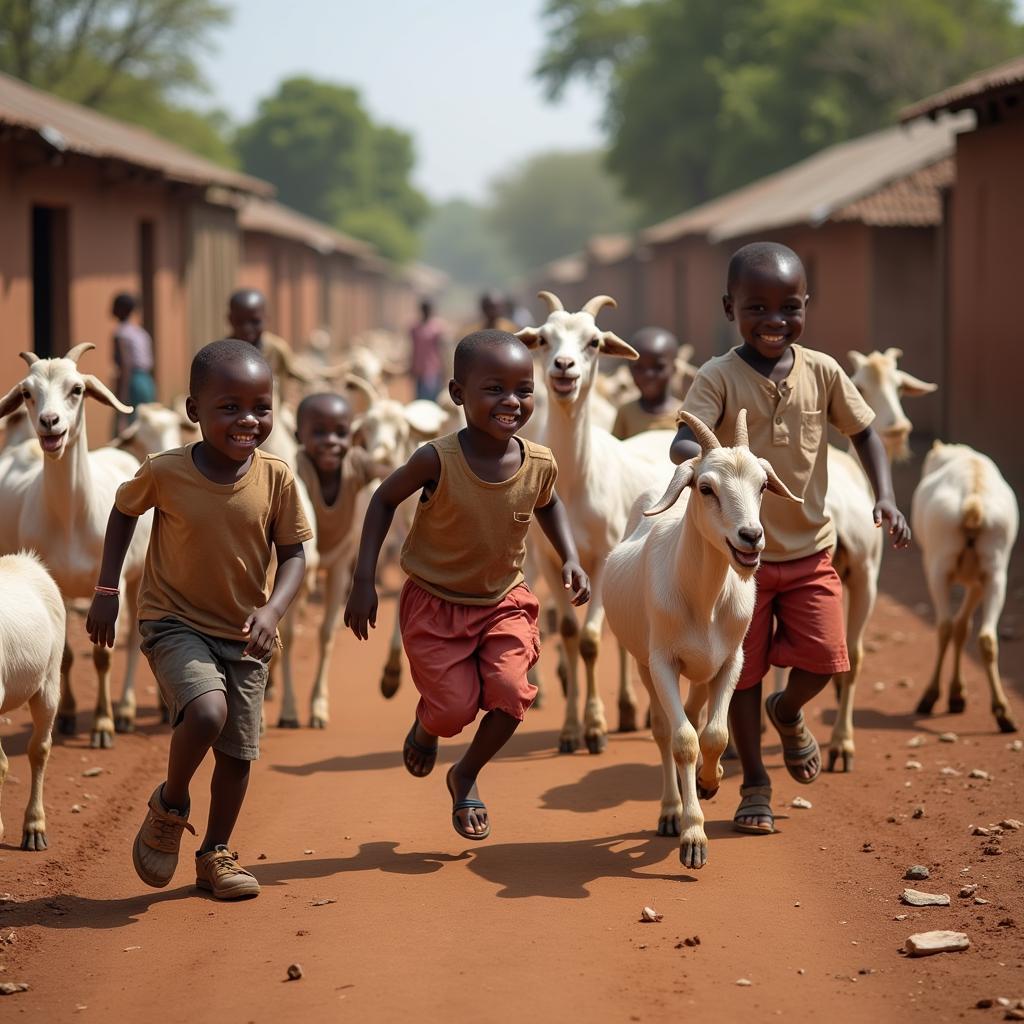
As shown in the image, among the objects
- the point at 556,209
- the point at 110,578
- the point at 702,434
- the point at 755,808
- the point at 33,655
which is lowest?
the point at 755,808

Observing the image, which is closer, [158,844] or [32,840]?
[158,844]

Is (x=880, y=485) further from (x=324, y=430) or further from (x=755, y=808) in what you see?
(x=324, y=430)

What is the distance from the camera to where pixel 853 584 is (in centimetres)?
749

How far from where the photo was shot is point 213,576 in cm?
527

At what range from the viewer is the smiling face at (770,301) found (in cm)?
593

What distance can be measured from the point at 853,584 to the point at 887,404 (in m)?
2.04

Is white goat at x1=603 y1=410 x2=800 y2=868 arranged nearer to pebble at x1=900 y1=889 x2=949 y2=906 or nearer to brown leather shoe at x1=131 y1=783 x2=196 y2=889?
pebble at x1=900 y1=889 x2=949 y2=906

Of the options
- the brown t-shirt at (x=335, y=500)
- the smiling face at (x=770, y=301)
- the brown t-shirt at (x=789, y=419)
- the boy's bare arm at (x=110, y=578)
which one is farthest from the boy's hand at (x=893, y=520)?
the brown t-shirt at (x=335, y=500)

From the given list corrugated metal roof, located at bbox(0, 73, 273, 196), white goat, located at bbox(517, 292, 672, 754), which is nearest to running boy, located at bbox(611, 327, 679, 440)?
white goat, located at bbox(517, 292, 672, 754)

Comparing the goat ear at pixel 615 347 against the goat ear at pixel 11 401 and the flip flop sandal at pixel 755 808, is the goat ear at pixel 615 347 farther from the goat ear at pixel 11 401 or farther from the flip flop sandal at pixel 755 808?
the goat ear at pixel 11 401

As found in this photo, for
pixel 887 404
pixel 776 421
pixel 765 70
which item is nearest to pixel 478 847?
pixel 776 421

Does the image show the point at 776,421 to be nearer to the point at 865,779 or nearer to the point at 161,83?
the point at 865,779

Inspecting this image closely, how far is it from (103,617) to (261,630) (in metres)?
0.55

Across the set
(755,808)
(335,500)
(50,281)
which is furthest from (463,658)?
(50,281)
